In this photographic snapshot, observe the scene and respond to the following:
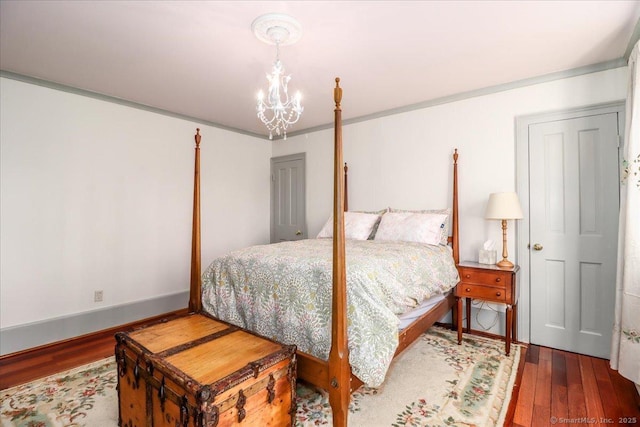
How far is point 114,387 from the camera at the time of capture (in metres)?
2.16

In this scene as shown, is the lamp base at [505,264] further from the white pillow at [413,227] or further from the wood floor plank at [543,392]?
the wood floor plank at [543,392]

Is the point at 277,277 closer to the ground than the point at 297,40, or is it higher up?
closer to the ground

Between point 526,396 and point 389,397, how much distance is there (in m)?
0.90

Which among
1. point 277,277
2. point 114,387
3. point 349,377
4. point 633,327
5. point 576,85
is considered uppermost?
point 576,85

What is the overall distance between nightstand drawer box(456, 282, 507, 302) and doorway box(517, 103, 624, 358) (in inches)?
19.7

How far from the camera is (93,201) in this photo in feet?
10.4

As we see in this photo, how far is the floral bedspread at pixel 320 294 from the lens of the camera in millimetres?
1607

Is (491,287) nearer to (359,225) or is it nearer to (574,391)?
(574,391)

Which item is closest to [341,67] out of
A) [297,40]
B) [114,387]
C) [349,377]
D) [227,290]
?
[297,40]

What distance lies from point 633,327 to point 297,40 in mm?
2802

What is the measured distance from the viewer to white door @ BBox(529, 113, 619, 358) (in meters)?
2.53

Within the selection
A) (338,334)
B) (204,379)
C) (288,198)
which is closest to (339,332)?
(338,334)

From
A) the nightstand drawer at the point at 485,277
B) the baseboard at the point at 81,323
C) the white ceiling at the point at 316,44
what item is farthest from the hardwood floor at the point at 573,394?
the baseboard at the point at 81,323

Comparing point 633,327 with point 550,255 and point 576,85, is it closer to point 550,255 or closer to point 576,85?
point 550,255
